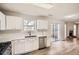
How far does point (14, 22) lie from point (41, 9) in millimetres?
585

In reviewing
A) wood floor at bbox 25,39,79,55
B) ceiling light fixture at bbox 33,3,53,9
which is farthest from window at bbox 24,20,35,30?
wood floor at bbox 25,39,79,55

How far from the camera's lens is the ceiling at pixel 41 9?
1.65 metres

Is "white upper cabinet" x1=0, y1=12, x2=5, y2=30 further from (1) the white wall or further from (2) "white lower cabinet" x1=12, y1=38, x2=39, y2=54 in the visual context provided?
(1) the white wall

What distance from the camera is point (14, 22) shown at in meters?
1.70

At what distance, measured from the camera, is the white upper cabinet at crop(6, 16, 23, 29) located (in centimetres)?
165

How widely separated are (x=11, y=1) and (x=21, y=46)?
2.91 ft

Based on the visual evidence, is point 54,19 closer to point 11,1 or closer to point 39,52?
point 39,52

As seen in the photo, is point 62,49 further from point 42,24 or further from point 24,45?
point 24,45

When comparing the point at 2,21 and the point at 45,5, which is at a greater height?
the point at 45,5

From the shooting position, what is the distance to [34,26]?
1.81 metres

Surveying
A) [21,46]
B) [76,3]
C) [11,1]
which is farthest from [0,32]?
[76,3]

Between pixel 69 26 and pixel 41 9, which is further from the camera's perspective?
pixel 69 26

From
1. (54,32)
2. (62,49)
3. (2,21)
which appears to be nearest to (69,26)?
(54,32)

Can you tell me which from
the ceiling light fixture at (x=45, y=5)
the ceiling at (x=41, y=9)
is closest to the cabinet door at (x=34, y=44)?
the ceiling at (x=41, y=9)
